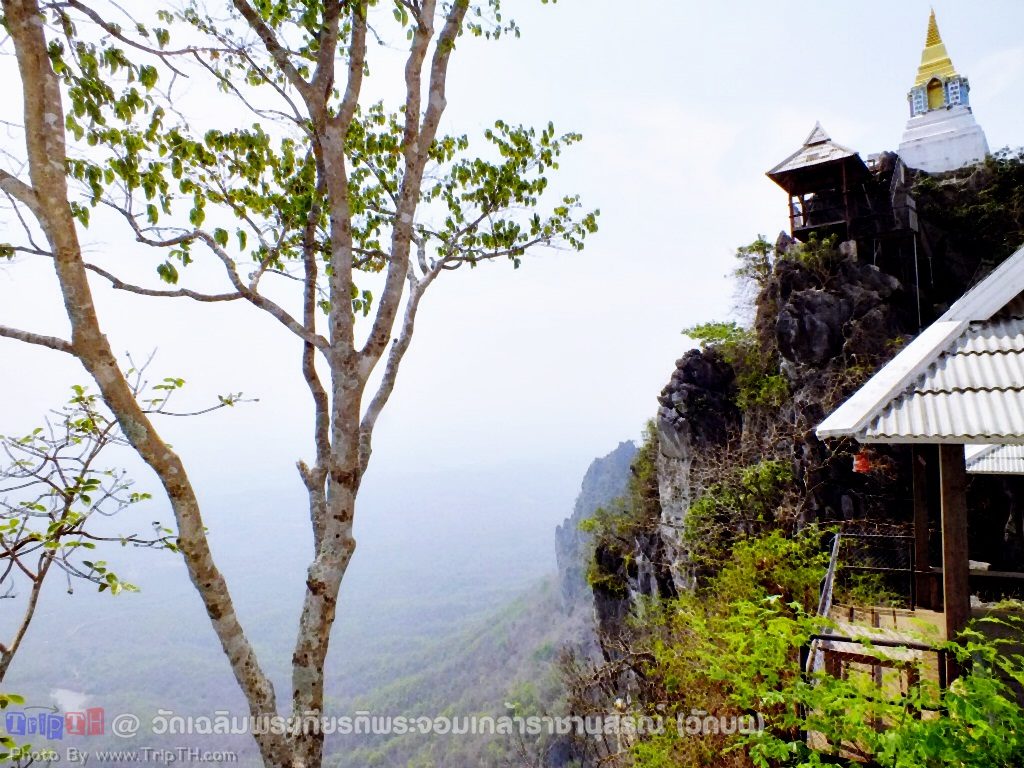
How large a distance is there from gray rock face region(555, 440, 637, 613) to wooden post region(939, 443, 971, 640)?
6521 cm

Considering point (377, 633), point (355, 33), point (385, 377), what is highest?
point (355, 33)

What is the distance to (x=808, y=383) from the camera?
13406mm

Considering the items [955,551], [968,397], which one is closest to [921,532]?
[955,551]

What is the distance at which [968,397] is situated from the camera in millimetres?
4523

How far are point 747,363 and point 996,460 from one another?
722cm

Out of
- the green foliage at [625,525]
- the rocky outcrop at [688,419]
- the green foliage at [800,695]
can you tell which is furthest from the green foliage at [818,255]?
the green foliage at [800,695]

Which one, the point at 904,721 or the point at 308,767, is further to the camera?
the point at 308,767

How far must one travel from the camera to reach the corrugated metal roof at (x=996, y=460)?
8.02m

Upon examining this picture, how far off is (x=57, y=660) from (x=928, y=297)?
174 m

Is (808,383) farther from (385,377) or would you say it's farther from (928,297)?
(385,377)

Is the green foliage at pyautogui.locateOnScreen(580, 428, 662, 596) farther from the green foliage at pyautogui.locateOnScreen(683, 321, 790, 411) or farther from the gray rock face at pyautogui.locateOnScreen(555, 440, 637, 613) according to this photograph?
the gray rock face at pyautogui.locateOnScreen(555, 440, 637, 613)

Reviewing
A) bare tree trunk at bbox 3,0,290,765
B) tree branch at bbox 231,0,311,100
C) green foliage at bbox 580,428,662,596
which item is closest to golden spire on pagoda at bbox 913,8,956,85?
green foliage at bbox 580,428,662,596

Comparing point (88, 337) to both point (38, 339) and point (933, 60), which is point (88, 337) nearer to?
point (38, 339)

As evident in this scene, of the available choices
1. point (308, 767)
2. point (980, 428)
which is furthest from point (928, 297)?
point (308, 767)
